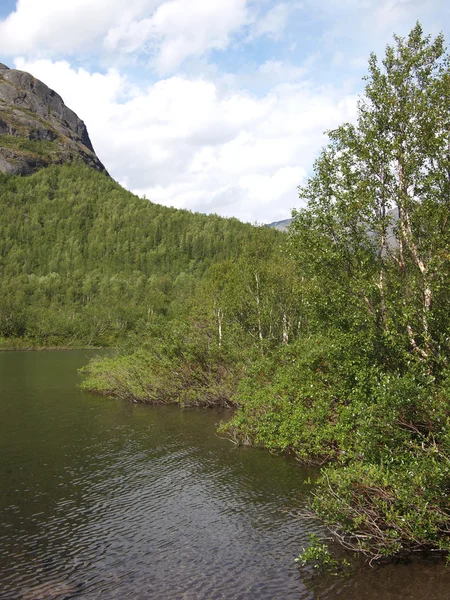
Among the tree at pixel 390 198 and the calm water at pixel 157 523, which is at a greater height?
the tree at pixel 390 198

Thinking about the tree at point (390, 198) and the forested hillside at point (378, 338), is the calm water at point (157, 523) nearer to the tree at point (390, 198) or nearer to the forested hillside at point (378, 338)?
the forested hillside at point (378, 338)

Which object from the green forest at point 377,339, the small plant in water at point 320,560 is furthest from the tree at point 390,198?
the small plant in water at point 320,560

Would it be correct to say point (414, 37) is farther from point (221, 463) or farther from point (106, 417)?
point (106, 417)

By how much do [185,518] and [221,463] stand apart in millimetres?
7329

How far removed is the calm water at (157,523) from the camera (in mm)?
14047

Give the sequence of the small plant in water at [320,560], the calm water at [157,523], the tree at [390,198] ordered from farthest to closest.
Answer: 1. the tree at [390,198]
2. the small plant in water at [320,560]
3. the calm water at [157,523]

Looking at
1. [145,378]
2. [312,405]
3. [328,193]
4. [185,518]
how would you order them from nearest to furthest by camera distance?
[185,518] < [328,193] < [312,405] < [145,378]

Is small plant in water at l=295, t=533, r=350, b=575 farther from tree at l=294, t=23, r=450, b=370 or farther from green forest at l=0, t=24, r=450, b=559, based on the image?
tree at l=294, t=23, r=450, b=370

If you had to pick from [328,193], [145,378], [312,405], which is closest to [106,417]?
[145,378]

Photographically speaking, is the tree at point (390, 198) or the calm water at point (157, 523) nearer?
the calm water at point (157, 523)

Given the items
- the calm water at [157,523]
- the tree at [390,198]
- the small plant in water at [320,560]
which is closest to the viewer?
the calm water at [157,523]

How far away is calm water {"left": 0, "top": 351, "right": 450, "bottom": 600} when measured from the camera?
14.0m

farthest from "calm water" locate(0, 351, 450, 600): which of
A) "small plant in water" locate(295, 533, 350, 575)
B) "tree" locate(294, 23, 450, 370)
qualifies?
"tree" locate(294, 23, 450, 370)

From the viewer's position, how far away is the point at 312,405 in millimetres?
25188
